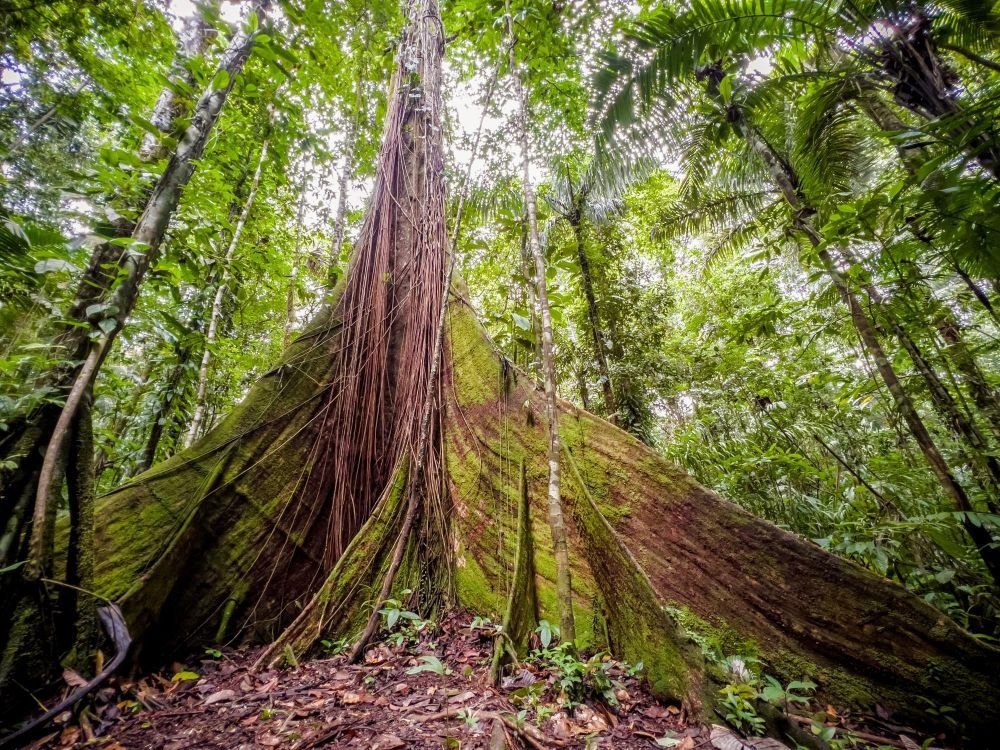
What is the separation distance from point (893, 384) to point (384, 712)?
3.51 meters

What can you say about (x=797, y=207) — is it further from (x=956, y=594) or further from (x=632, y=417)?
(x=632, y=417)

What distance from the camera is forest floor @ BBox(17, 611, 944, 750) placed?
145 cm

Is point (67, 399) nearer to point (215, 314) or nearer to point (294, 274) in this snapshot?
point (215, 314)

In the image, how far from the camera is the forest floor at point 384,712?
4.77ft

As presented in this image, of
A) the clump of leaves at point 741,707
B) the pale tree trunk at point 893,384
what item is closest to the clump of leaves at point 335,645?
the clump of leaves at point 741,707

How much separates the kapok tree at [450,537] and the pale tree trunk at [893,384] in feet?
2.75

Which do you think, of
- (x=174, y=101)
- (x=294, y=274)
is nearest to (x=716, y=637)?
(x=174, y=101)

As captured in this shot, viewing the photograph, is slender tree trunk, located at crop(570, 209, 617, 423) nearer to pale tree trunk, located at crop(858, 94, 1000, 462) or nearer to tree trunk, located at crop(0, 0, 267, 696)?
pale tree trunk, located at crop(858, 94, 1000, 462)

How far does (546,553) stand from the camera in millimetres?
2393

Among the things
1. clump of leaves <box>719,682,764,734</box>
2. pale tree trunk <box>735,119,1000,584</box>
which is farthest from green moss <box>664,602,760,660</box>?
pale tree trunk <box>735,119,1000,584</box>

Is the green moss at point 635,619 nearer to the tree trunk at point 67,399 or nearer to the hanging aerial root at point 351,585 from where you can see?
the hanging aerial root at point 351,585

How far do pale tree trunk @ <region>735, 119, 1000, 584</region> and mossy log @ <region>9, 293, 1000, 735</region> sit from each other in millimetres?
848

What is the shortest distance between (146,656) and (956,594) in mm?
4586

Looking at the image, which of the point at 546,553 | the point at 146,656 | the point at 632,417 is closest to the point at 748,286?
the point at 632,417
